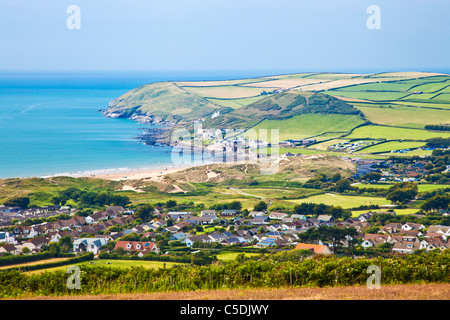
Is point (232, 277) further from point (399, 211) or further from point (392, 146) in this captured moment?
point (392, 146)

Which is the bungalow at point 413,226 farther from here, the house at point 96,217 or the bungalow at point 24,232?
the bungalow at point 24,232

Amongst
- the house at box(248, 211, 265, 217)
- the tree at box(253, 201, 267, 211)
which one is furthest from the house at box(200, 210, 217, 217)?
the tree at box(253, 201, 267, 211)

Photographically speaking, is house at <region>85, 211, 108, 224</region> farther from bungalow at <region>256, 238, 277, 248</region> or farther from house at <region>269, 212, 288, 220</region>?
bungalow at <region>256, 238, 277, 248</region>

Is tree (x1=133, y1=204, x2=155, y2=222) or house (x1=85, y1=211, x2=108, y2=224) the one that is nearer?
house (x1=85, y1=211, x2=108, y2=224)

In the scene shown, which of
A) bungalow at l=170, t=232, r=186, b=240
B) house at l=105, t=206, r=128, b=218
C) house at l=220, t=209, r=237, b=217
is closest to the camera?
bungalow at l=170, t=232, r=186, b=240

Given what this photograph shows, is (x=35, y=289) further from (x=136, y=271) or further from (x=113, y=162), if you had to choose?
(x=113, y=162)
